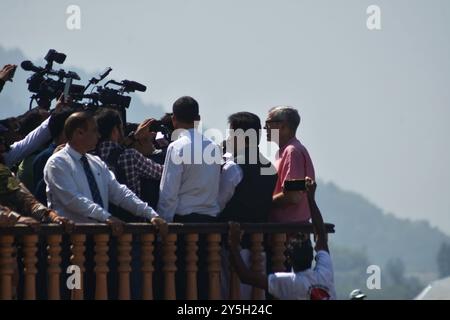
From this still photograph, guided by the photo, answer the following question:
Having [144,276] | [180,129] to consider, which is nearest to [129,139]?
[180,129]

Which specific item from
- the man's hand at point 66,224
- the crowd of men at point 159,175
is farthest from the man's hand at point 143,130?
the man's hand at point 66,224

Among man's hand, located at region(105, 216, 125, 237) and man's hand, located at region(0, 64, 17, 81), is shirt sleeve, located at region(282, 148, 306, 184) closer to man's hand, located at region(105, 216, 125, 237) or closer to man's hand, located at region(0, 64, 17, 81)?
man's hand, located at region(105, 216, 125, 237)

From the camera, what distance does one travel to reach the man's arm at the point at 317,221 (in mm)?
16484

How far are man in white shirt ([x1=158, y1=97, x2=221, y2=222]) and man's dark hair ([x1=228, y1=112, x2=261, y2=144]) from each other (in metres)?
0.33

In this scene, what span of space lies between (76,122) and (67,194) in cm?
69

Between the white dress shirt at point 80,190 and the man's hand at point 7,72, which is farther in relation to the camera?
the man's hand at point 7,72

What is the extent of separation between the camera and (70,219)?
1603 cm

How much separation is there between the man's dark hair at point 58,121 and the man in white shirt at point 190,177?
1049 mm

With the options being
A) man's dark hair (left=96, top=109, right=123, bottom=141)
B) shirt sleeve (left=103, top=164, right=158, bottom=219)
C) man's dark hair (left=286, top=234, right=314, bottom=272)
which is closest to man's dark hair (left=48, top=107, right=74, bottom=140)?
man's dark hair (left=96, top=109, right=123, bottom=141)

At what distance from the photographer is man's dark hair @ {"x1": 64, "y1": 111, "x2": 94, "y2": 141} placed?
1617cm

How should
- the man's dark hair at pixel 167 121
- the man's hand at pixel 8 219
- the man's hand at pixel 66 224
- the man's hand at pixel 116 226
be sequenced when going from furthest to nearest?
the man's dark hair at pixel 167 121 < the man's hand at pixel 116 226 < the man's hand at pixel 66 224 < the man's hand at pixel 8 219

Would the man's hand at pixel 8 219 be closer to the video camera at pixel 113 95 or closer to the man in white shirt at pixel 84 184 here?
the man in white shirt at pixel 84 184
